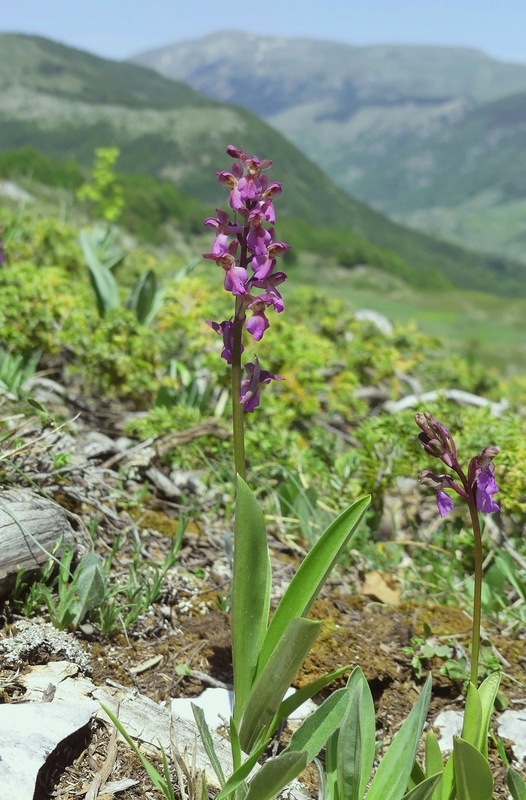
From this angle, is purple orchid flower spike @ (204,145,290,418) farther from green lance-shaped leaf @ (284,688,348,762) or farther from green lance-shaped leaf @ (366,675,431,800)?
green lance-shaped leaf @ (366,675,431,800)

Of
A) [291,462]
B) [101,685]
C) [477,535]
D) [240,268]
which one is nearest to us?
[477,535]

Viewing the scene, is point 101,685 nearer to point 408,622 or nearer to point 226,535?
point 226,535

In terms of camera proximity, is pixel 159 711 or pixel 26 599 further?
pixel 26 599

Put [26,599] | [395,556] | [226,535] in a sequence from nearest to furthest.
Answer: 1. [26,599]
2. [226,535]
3. [395,556]

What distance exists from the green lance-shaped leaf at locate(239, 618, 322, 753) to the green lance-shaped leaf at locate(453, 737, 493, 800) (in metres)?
0.37

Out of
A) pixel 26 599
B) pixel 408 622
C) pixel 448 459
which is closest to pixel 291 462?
pixel 408 622

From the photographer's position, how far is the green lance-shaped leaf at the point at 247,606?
1.85 metres

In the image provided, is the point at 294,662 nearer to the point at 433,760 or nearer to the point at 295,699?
the point at 295,699

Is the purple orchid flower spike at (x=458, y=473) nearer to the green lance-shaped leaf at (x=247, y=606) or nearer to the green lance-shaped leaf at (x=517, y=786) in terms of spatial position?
the green lance-shaped leaf at (x=247, y=606)

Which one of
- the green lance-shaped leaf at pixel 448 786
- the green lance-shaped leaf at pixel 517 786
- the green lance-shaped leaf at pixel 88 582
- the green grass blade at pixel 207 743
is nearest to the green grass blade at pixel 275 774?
the green grass blade at pixel 207 743

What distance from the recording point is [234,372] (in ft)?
6.36

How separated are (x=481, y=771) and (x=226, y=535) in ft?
4.71

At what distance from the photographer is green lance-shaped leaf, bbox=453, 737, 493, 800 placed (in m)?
1.56

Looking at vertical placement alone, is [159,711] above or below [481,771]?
below
